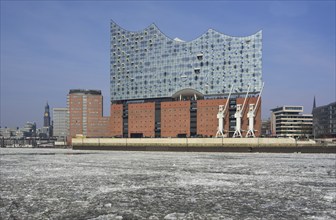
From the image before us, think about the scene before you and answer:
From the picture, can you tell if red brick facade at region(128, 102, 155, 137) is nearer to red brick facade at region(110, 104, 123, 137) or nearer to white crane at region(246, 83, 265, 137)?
red brick facade at region(110, 104, 123, 137)

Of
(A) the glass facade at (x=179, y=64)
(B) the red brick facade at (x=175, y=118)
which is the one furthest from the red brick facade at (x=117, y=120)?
(B) the red brick facade at (x=175, y=118)

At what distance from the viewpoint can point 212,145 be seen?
91.9 metres

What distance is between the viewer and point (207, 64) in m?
112

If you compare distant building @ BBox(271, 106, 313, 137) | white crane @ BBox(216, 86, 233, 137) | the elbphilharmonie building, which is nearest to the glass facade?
the elbphilharmonie building

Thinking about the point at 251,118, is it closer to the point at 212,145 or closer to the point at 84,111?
the point at 212,145

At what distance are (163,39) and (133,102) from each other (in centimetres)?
2445

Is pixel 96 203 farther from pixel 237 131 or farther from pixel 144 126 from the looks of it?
pixel 144 126

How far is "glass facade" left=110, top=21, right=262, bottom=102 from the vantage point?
352ft

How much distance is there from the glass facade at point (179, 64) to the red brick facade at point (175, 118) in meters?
6.11

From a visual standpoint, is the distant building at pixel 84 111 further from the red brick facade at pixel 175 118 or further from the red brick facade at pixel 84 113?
the red brick facade at pixel 175 118

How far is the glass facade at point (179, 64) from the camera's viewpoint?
352 ft

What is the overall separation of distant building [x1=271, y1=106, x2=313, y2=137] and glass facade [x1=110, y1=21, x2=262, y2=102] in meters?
77.0

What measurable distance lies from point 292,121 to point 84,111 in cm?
10780

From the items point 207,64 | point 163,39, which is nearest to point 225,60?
point 207,64
